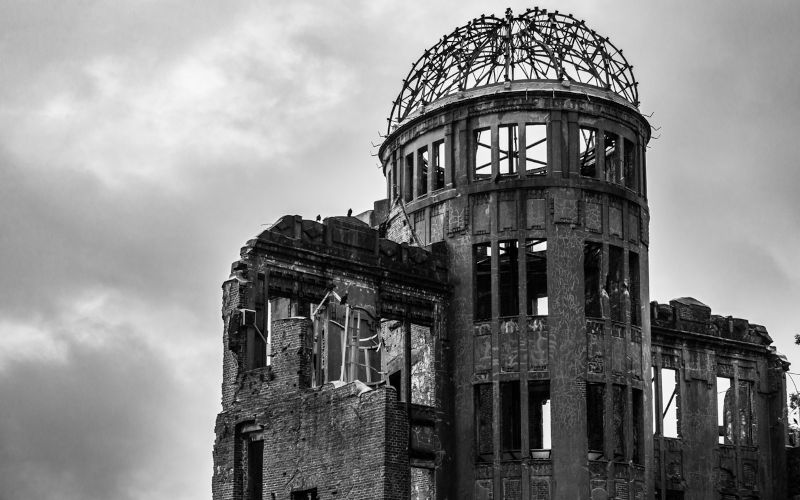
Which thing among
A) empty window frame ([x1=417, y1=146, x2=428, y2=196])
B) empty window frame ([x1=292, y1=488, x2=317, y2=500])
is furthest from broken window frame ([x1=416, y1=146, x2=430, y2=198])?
empty window frame ([x1=292, y1=488, x2=317, y2=500])

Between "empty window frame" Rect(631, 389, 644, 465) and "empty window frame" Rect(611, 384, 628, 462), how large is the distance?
0.41m

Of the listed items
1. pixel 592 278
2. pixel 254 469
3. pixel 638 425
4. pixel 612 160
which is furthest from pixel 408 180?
pixel 254 469

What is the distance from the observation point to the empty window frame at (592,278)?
38.4 metres

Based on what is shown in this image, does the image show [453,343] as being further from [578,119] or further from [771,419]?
[771,419]

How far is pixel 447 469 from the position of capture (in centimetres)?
3762

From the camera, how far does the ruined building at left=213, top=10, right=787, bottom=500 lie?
115 ft

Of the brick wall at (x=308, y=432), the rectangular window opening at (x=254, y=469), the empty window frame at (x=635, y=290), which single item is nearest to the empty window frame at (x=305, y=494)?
the brick wall at (x=308, y=432)

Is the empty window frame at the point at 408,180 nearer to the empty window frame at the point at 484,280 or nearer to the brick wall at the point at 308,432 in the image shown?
the empty window frame at the point at 484,280

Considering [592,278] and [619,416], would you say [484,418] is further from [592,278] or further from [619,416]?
[592,278]

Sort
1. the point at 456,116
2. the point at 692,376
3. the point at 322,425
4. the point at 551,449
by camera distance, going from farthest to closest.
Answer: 1. the point at 692,376
2. the point at 456,116
3. the point at 551,449
4. the point at 322,425

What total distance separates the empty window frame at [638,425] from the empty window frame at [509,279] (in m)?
4.25

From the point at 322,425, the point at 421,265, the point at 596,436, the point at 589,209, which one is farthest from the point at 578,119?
the point at 322,425

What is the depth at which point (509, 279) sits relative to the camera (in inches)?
1610

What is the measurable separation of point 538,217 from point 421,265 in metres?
3.34
